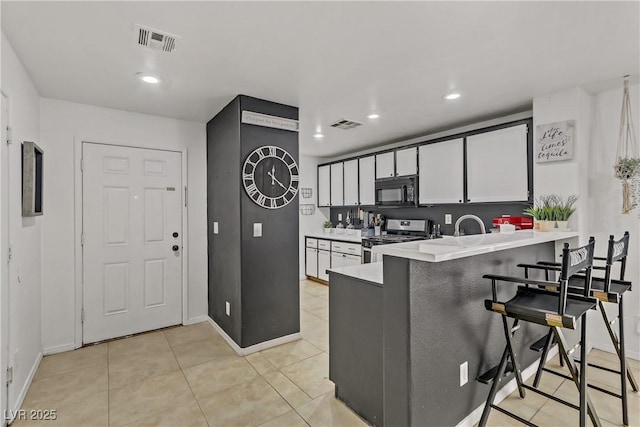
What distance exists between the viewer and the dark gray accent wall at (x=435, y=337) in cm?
160

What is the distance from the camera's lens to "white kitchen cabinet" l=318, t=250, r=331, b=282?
17.8 feet

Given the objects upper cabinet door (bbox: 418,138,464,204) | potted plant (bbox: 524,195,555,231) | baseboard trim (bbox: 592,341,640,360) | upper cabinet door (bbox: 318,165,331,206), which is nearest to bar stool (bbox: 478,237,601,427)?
potted plant (bbox: 524,195,555,231)

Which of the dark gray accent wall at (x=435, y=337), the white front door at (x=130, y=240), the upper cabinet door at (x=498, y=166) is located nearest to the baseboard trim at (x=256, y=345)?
the white front door at (x=130, y=240)

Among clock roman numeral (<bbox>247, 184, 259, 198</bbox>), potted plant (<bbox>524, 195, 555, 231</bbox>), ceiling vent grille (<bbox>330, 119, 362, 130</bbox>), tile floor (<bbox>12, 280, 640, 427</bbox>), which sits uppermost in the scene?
ceiling vent grille (<bbox>330, 119, 362, 130</bbox>)

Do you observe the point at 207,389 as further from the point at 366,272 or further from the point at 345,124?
the point at 345,124

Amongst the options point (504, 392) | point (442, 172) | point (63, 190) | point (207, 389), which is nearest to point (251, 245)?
point (207, 389)

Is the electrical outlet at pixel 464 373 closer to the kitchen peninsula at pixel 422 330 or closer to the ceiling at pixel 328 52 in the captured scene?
the kitchen peninsula at pixel 422 330

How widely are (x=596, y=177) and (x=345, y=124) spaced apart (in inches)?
100

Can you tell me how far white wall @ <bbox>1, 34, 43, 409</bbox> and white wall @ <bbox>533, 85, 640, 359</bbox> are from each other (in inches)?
162

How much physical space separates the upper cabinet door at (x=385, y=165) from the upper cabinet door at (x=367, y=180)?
0.09 metres

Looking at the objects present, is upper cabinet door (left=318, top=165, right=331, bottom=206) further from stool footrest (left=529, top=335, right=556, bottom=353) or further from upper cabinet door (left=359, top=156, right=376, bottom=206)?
stool footrest (left=529, top=335, right=556, bottom=353)

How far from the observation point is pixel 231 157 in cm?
314

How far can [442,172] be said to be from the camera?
4.07m

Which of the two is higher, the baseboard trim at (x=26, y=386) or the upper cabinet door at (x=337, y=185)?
the upper cabinet door at (x=337, y=185)
